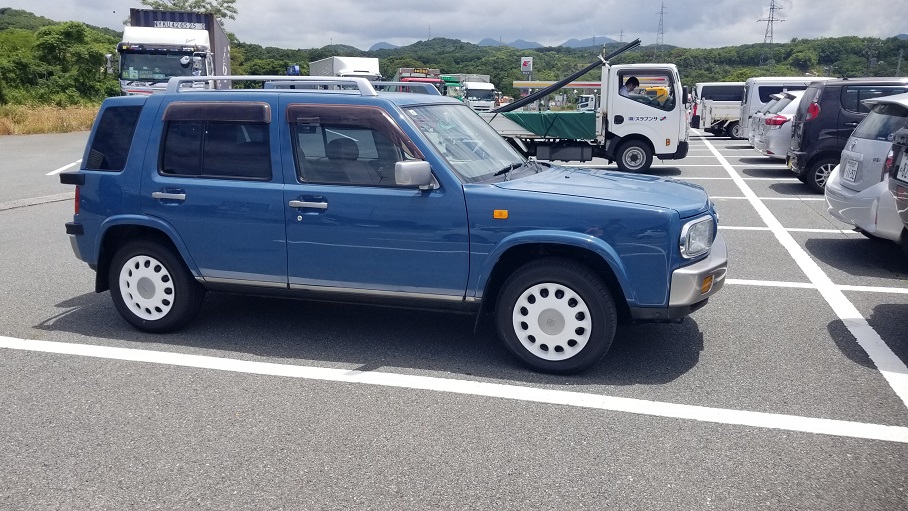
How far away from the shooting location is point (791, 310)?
648cm

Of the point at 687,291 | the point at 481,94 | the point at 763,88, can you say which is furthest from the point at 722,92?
the point at 687,291

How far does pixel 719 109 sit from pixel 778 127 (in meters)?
13.6

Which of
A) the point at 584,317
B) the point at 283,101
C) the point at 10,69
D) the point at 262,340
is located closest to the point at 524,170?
the point at 584,317

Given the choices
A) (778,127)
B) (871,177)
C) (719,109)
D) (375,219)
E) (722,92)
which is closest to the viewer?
(375,219)

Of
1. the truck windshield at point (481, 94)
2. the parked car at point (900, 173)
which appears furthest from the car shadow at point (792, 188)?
the truck windshield at point (481, 94)

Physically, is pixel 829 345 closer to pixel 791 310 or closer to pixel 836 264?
pixel 791 310

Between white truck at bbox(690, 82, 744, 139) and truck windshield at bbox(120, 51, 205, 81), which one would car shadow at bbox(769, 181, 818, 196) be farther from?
truck windshield at bbox(120, 51, 205, 81)

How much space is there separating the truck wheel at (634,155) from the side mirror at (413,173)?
12324 millimetres

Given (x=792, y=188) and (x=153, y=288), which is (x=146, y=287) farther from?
(x=792, y=188)

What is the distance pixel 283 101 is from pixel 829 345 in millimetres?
4084

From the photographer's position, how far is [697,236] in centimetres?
499

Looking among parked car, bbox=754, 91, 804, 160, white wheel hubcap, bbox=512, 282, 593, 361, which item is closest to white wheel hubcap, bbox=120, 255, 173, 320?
white wheel hubcap, bbox=512, 282, 593, 361

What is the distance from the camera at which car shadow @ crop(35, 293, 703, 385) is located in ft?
17.1

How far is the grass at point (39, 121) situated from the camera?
27.0m
